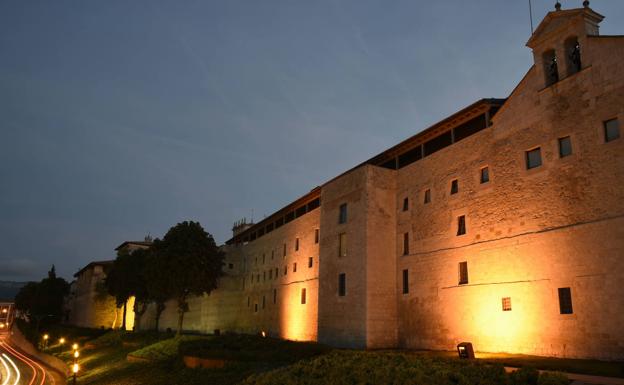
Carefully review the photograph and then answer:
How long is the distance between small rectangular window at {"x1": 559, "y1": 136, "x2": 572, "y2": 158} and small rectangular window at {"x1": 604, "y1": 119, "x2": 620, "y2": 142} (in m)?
1.45

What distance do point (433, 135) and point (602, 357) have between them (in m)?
14.8

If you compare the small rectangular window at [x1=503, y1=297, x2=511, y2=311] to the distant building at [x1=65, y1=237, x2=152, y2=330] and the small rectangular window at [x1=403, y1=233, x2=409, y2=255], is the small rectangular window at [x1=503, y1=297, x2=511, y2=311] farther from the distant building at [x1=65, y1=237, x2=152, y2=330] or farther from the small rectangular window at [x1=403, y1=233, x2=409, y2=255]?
the distant building at [x1=65, y1=237, x2=152, y2=330]

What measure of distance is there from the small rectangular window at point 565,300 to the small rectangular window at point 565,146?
558cm

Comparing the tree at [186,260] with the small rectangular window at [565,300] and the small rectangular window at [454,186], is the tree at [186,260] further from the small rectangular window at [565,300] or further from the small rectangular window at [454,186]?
the small rectangular window at [565,300]

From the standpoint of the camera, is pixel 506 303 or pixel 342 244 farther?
pixel 342 244

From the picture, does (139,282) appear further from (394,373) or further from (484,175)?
(394,373)

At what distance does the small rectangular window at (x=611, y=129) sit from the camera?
58.0ft

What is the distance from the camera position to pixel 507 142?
22203mm

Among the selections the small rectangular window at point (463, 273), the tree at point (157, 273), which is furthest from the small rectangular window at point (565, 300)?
the tree at point (157, 273)

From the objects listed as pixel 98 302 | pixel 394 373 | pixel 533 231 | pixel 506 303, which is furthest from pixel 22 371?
pixel 533 231

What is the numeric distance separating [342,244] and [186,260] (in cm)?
1837

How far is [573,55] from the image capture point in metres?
20.1

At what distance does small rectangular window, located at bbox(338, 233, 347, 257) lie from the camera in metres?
30.2

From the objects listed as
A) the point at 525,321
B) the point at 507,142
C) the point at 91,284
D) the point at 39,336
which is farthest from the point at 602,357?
the point at 91,284
